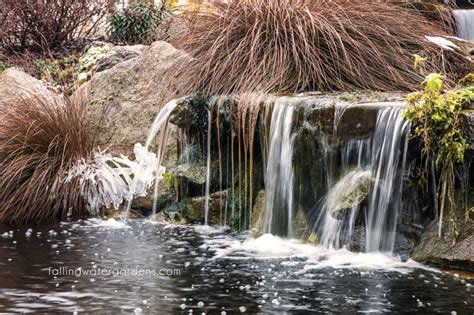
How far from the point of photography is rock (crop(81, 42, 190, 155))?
1038cm

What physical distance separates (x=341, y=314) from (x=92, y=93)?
6.50 metres

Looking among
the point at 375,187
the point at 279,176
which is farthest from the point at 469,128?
the point at 279,176

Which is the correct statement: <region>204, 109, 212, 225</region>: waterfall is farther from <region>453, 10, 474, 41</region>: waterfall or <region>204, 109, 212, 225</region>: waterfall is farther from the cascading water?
<region>453, 10, 474, 41</region>: waterfall

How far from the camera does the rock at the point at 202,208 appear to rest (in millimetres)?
8840

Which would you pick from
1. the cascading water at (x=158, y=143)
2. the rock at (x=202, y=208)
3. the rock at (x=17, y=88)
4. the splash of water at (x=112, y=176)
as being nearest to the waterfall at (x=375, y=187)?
the rock at (x=202, y=208)

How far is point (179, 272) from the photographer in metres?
6.52

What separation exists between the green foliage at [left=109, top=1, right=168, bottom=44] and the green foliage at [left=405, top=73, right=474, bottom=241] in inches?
324

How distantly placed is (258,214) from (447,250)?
229 cm

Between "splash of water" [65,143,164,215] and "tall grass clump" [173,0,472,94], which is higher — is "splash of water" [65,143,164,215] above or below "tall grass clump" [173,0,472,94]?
below

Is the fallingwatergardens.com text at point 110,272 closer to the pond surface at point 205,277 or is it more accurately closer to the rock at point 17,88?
the pond surface at point 205,277

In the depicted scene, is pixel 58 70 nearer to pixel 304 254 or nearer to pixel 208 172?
pixel 208 172

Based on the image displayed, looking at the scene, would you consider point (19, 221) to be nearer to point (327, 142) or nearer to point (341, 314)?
point (327, 142)

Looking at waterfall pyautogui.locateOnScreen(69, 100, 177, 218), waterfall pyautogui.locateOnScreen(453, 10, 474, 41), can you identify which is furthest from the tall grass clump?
waterfall pyautogui.locateOnScreen(453, 10, 474, 41)

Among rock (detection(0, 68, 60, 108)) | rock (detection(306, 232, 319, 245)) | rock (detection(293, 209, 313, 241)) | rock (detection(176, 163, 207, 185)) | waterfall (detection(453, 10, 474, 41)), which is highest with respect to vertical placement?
waterfall (detection(453, 10, 474, 41))
